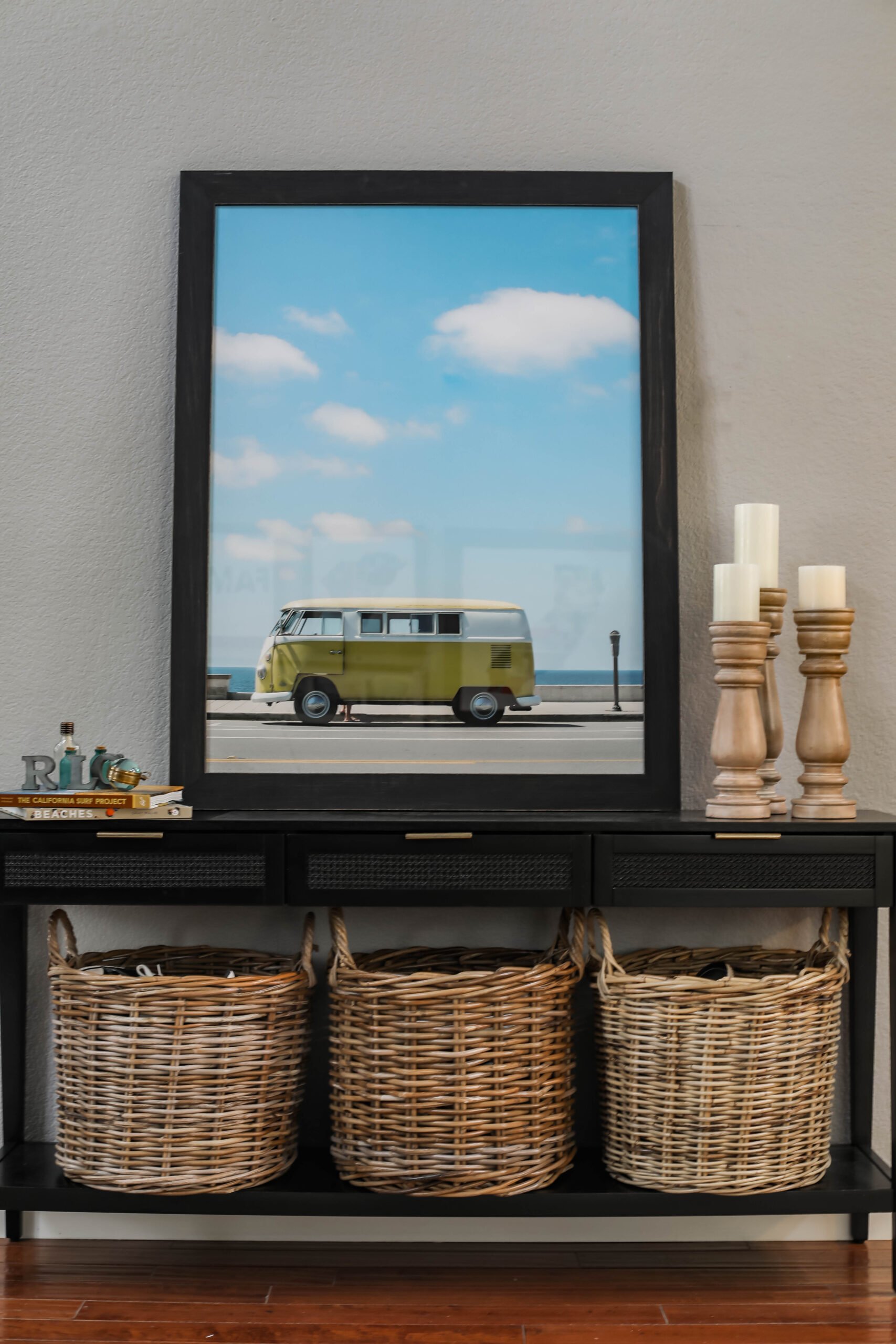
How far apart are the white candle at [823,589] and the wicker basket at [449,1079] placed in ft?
2.79

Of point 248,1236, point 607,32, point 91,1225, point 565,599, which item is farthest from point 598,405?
point 91,1225

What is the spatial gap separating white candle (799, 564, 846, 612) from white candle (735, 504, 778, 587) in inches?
2.3

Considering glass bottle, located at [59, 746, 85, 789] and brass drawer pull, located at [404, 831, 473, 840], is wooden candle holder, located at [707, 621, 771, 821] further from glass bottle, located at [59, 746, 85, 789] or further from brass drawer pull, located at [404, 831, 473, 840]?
glass bottle, located at [59, 746, 85, 789]

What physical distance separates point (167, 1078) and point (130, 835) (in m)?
0.42

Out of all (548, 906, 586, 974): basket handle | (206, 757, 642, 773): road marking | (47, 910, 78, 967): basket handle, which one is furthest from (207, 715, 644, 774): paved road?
(47, 910, 78, 967): basket handle

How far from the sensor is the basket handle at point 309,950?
187 cm

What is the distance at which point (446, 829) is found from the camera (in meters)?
1.77

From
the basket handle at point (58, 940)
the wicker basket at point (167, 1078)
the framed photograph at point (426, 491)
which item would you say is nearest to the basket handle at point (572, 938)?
the framed photograph at point (426, 491)

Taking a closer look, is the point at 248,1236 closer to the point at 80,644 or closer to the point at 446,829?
the point at 446,829

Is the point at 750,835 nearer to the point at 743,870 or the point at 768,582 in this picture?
the point at 743,870

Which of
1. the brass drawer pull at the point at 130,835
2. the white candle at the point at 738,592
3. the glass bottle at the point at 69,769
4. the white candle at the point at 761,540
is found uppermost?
the white candle at the point at 761,540

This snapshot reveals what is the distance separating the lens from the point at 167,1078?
1729 mm

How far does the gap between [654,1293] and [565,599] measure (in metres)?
1.31

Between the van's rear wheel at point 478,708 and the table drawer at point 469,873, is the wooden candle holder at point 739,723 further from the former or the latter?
the van's rear wheel at point 478,708
